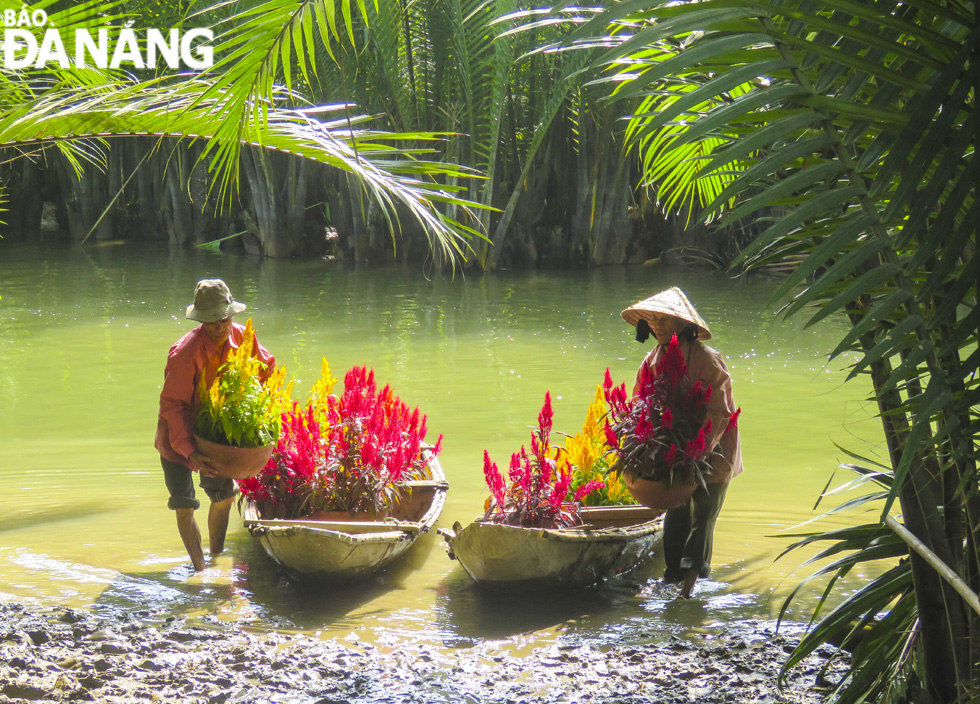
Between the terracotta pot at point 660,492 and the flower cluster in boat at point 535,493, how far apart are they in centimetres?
36

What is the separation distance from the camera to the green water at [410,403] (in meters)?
4.93

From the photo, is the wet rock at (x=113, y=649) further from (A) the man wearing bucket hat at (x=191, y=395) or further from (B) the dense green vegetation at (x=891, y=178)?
(B) the dense green vegetation at (x=891, y=178)

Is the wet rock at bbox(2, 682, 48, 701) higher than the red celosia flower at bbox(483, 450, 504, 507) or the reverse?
the reverse

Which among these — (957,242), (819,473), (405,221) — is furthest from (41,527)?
(405,221)

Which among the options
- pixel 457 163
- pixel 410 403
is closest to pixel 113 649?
pixel 410 403

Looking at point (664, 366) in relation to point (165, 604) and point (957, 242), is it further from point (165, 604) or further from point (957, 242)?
point (957, 242)

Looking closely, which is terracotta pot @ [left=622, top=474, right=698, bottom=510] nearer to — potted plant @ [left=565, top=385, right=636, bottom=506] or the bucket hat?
potted plant @ [left=565, top=385, right=636, bottom=506]

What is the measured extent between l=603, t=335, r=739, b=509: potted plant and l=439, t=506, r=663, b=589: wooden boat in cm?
30

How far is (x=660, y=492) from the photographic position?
481cm

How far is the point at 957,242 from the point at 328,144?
119 inches

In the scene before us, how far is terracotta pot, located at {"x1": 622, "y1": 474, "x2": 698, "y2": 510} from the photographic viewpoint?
480 cm
